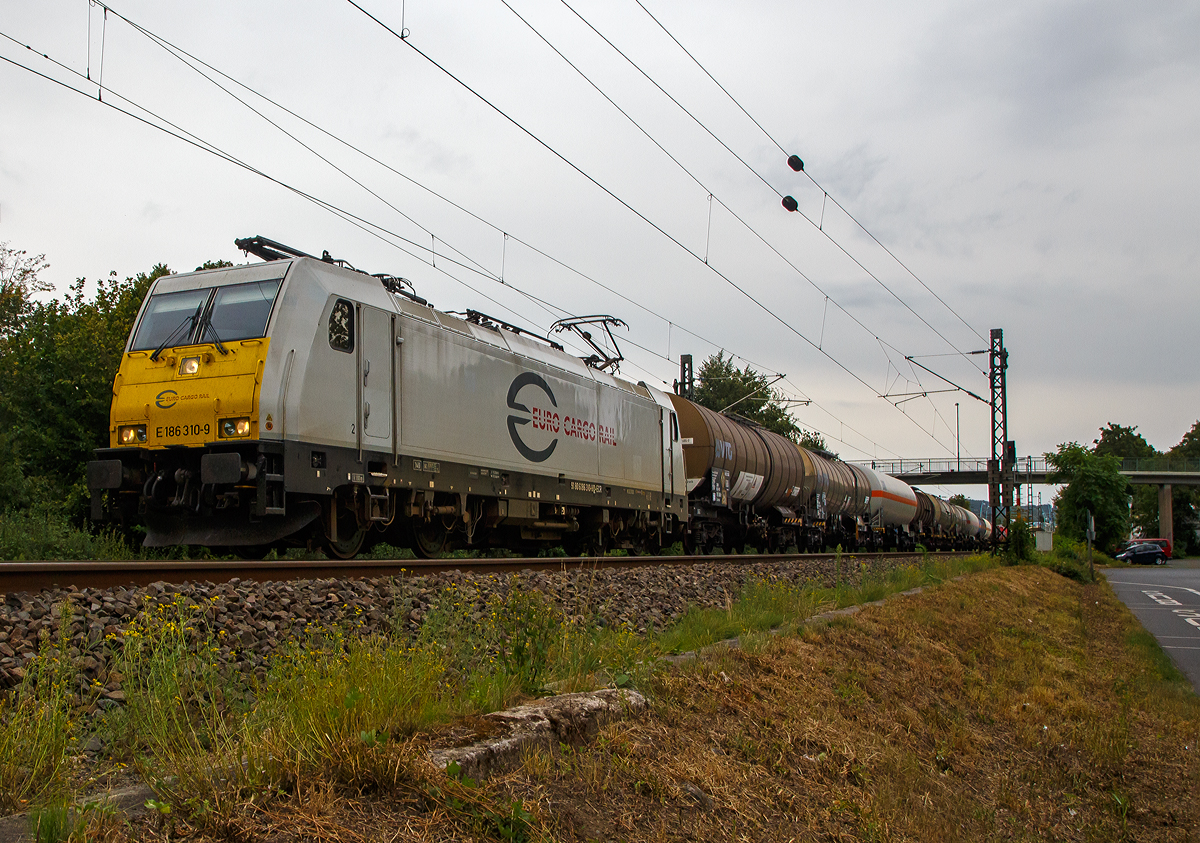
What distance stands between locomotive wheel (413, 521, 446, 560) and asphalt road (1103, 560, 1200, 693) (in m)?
10.0

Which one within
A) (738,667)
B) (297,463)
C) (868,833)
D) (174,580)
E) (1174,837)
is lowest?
(1174,837)

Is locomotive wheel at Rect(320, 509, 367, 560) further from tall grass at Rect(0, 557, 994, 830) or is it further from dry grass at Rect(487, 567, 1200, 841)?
dry grass at Rect(487, 567, 1200, 841)

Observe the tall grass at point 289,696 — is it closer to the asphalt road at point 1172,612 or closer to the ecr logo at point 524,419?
the ecr logo at point 524,419

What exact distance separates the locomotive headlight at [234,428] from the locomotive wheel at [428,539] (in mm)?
3228

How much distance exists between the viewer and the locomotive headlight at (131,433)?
1041cm

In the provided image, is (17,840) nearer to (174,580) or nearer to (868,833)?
(868,833)

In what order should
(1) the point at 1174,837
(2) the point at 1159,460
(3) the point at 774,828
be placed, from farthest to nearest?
1. (2) the point at 1159,460
2. (1) the point at 1174,837
3. (3) the point at 774,828

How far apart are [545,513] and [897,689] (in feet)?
26.7

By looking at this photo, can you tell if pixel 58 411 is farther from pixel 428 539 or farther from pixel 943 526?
pixel 943 526

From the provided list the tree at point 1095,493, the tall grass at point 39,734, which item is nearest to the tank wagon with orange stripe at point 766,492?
the tall grass at point 39,734

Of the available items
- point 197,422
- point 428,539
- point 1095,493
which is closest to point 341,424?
point 197,422

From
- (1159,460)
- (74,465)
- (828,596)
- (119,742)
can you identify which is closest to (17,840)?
(119,742)

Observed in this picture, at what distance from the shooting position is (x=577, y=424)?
15.9 m

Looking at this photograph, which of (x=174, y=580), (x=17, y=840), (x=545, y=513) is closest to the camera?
(x=17, y=840)
